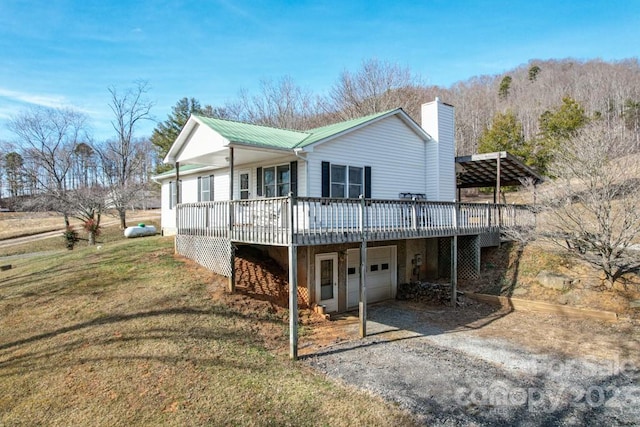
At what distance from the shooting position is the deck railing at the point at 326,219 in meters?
8.74

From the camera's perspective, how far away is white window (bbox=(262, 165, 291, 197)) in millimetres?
12945

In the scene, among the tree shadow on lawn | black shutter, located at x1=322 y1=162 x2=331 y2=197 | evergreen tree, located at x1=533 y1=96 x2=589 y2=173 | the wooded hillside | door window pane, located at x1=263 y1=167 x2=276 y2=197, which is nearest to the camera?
the tree shadow on lawn

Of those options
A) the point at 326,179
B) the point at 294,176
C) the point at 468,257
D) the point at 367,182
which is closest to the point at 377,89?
the point at 367,182

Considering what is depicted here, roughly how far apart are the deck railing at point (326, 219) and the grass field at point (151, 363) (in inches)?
76.6

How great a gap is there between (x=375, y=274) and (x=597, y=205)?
7.10 m

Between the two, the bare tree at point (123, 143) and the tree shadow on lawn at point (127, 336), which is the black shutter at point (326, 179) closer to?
the tree shadow on lawn at point (127, 336)

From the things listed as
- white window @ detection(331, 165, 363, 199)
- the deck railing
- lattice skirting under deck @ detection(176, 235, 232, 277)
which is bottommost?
lattice skirting under deck @ detection(176, 235, 232, 277)

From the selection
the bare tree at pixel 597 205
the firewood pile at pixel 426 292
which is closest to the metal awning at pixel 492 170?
the bare tree at pixel 597 205

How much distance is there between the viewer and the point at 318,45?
2272cm

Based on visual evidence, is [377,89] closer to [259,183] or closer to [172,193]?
[172,193]

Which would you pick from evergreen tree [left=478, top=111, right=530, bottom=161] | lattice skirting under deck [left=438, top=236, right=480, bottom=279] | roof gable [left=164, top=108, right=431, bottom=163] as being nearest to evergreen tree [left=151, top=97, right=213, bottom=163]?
evergreen tree [left=478, top=111, right=530, bottom=161]

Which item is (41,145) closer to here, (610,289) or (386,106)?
(386,106)

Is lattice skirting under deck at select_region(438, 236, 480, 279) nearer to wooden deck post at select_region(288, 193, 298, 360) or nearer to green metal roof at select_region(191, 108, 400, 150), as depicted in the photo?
green metal roof at select_region(191, 108, 400, 150)

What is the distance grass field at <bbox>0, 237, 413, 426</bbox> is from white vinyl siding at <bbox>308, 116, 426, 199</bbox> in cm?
521
